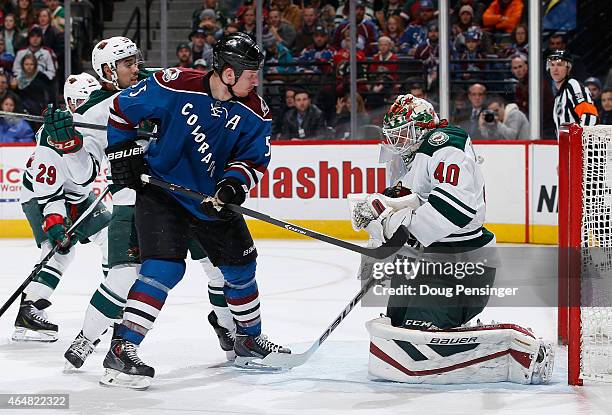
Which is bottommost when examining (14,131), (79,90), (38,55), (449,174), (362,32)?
(14,131)

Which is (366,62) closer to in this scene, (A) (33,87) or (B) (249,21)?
(B) (249,21)

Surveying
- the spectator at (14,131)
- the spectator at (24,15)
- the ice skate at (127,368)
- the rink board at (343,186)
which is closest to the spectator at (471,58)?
the rink board at (343,186)

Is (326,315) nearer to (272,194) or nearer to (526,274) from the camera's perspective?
(526,274)

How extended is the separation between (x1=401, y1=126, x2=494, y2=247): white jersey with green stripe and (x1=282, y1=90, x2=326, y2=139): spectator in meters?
4.84

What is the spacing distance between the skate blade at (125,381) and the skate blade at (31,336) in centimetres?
100

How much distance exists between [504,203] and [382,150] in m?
4.16

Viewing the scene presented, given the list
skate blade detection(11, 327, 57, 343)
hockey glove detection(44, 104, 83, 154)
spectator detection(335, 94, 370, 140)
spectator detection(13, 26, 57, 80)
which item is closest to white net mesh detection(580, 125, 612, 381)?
hockey glove detection(44, 104, 83, 154)

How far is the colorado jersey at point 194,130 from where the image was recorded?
12.0 ft

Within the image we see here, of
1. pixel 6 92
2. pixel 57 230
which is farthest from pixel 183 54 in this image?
pixel 57 230

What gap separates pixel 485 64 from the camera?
844 centimetres

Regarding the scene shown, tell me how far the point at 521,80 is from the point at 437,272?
474 centimetres

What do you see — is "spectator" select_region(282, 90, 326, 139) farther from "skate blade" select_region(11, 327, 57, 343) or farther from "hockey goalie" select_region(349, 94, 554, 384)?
"hockey goalie" select_region(349, 94, 554, 384)

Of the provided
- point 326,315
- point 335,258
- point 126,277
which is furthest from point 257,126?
point 335,258

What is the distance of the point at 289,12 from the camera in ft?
29.3
